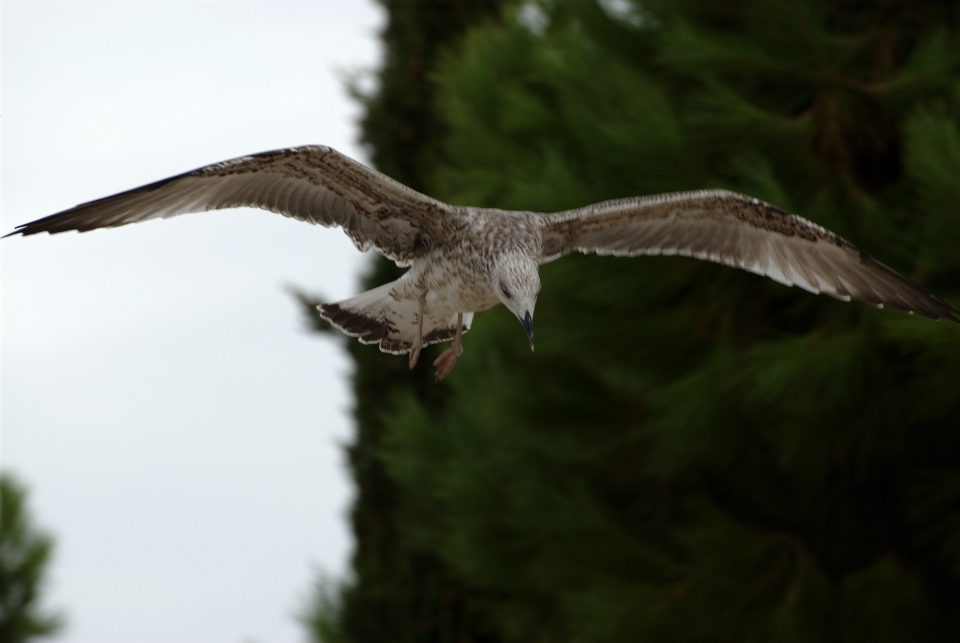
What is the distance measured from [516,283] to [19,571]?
33.8 feet

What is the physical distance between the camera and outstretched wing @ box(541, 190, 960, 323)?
14.2 feet

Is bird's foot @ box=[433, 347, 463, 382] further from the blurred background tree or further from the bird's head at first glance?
the blurred background tree

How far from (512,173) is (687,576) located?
2.68m

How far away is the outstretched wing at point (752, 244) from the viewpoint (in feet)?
14.2

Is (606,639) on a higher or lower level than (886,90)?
lower

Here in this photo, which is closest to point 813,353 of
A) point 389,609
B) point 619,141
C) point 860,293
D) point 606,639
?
point 860,293

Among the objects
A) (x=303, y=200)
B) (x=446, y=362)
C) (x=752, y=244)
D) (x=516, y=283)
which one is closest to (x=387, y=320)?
(x=446, y=362)

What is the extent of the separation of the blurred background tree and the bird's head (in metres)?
2.10

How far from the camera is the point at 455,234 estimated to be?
3.88 metres

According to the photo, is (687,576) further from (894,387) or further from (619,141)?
(619,141)

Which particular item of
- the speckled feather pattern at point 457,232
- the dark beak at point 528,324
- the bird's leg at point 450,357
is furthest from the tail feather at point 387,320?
the dark beak at point 528,324

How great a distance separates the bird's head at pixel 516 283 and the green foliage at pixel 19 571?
32.3ft

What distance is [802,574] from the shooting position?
6047 mm

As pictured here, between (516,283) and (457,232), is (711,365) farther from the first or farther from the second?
(516,283)
